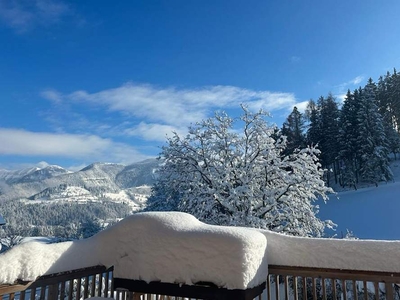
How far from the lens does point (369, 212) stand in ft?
66.8

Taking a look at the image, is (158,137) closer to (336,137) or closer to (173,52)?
(173,52)

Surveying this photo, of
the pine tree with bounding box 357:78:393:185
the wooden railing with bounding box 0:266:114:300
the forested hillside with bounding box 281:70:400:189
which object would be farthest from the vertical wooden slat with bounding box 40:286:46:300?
the pine tree with bounding box 357:78:393:185

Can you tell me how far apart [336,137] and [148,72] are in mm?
23968

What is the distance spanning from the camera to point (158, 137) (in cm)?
1222

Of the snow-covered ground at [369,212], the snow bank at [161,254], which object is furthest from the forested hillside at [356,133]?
the snow bank at [161,254]

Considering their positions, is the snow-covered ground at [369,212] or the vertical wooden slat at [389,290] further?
the snow-covered ground at [369,212]

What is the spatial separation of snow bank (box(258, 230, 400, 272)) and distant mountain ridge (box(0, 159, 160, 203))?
67091mm

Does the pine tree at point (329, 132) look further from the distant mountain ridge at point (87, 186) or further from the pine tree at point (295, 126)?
the distant mountain ridge at point (87, 186)

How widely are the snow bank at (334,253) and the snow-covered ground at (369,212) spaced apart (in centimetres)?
1749

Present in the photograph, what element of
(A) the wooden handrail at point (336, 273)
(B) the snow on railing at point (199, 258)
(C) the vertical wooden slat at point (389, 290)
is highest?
(B) the snow on railing at point (199, 258)

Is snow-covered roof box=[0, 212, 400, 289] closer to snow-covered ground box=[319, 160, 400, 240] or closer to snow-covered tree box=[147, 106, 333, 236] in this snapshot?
snow-covered tree box=[147, 106, 333, 236]

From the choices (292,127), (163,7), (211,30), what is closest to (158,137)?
(211,30)

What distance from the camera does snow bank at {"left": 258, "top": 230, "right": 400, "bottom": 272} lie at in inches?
88.7

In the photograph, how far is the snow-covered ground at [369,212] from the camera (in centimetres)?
1786
